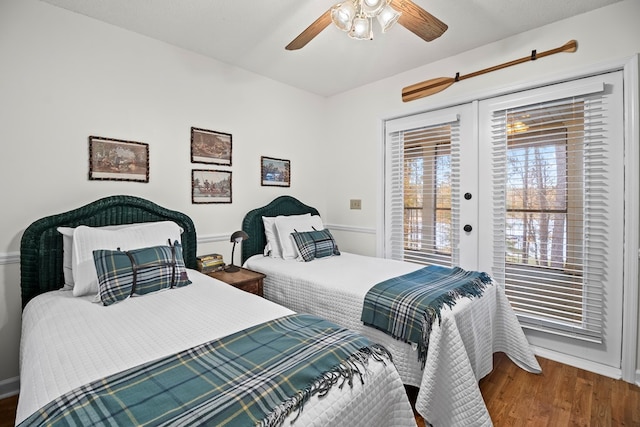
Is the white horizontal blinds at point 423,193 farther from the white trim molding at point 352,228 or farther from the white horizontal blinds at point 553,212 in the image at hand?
the white horizontal blinds at point 553,212

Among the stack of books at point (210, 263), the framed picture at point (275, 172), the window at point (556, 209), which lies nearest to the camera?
the window at point (556, 209)

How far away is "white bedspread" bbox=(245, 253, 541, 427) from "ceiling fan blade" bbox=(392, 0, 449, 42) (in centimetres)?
161

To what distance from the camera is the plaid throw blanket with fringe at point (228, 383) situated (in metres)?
0.82

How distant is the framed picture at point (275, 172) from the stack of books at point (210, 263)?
37.1 inches

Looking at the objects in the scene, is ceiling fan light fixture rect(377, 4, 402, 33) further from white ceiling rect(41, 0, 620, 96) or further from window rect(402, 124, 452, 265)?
window rect(402, 124, 452, 265)

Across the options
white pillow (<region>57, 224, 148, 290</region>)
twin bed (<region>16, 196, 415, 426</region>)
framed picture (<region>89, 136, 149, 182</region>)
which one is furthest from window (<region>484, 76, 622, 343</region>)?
white pillow (<region>57, 224, 148, 290</region>)

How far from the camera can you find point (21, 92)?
6.33 feet

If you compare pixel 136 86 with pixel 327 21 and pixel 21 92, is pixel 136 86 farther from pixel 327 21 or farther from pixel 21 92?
pixel 327 21

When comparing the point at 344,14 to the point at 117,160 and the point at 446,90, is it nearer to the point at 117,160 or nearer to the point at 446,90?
the point at 446,90

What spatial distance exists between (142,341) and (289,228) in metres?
1.86

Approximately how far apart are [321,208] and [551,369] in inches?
103

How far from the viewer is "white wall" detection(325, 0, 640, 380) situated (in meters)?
2.09

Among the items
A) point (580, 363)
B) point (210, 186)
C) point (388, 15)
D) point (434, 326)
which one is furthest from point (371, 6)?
point (580, 363)

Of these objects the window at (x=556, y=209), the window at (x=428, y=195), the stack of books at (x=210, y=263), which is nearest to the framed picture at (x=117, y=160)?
the stack of books at (x=210, y=263)
